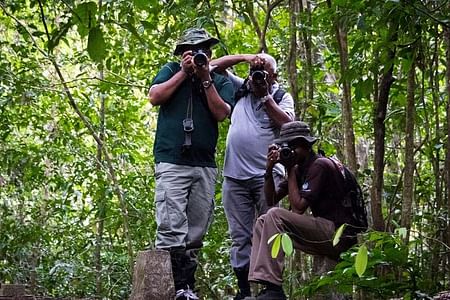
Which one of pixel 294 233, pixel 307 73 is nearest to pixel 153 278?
pixel 294 233

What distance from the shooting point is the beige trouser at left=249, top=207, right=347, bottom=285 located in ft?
11.6

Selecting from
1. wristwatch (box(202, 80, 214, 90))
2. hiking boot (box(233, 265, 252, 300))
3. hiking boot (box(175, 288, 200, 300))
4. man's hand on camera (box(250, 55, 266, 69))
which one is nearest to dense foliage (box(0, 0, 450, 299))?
man's hand on camera (box(250, 55, 266, 69))

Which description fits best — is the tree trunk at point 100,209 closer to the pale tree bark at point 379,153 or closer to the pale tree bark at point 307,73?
the pale tree bark at point 307,73

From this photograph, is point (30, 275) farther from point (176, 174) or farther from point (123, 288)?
point (176, 174)

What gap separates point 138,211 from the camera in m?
6.62

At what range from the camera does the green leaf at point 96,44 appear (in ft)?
5.85

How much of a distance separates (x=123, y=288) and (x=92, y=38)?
17.9 ft

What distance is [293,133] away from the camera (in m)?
3.96

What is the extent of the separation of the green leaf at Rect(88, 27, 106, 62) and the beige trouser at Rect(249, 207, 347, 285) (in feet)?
6.31

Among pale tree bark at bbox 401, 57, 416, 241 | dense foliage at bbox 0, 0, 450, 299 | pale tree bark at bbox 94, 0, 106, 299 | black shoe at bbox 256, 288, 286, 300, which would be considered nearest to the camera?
black shoe at bbox 256, 288, 286, 300

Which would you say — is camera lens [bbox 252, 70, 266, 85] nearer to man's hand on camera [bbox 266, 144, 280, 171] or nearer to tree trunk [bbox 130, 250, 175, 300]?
man's hand on camera [bbox 266, 144, 280, 171]

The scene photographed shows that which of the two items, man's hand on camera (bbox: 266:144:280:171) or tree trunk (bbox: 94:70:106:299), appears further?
Answer: tree trunk (bbox: 94:70:106:299)

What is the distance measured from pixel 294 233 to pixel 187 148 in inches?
28.5

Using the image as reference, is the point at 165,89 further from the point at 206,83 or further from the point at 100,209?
the point at 100,209
